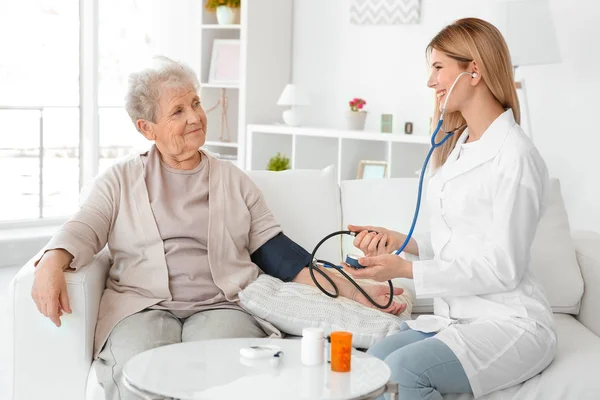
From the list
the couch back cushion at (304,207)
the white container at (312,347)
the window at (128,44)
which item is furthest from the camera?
the window at (128,44)

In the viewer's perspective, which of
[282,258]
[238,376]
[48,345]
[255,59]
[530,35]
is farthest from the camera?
[255,59]

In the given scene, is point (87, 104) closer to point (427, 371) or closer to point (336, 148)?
point (336, 148)

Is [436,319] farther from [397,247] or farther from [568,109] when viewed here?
[568,109]

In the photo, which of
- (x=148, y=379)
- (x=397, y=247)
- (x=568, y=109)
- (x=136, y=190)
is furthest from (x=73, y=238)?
(x=568, y=109)

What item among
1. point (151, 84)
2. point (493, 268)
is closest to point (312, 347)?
→ point (493, 268)

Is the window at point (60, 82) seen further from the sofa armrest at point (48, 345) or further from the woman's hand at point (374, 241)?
the woman's hand at point (374, 241)

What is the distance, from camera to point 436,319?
2.13m

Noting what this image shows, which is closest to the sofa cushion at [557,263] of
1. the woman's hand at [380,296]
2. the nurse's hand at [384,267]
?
the woman's hand at [380,296]

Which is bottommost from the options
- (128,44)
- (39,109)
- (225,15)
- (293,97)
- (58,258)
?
(58,258)

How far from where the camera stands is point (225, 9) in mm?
5445

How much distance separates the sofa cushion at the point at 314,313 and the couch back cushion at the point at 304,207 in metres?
0.36

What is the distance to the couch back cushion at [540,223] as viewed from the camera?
99.5 inches

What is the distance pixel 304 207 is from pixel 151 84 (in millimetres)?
625

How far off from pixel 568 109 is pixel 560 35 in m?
0.38
